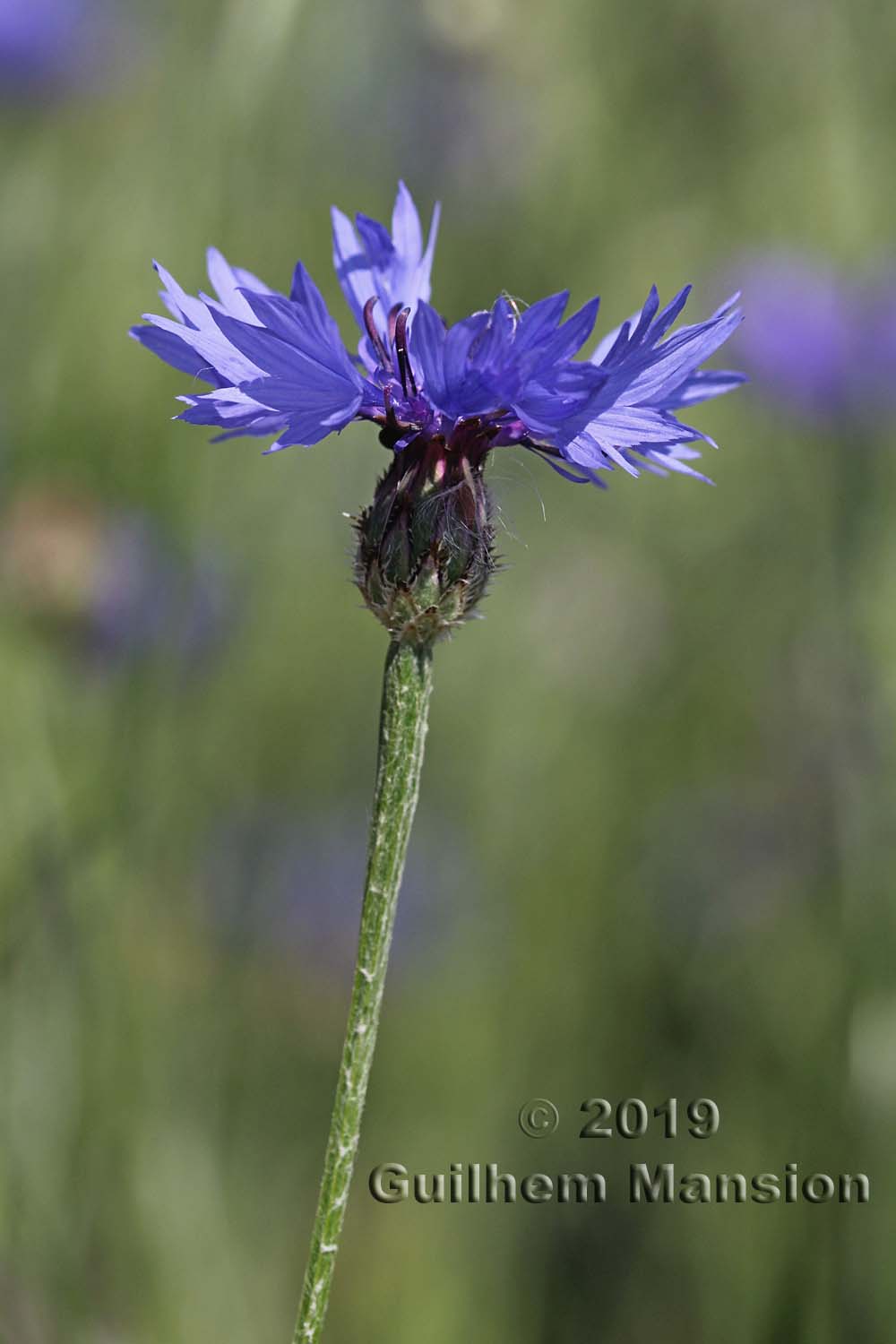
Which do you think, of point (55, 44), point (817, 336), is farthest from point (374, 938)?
point (55, 44)

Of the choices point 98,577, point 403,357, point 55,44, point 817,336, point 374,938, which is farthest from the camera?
point 55,44

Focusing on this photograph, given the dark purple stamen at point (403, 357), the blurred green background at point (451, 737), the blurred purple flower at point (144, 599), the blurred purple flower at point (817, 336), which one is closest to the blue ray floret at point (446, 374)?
the dark purple stamen at point (403, 357)

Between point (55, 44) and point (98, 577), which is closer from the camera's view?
point (98, 577)

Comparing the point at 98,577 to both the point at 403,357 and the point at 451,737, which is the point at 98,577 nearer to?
the point at 403,357

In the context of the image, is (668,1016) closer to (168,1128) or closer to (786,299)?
(168,1128)

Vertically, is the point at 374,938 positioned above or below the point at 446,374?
below

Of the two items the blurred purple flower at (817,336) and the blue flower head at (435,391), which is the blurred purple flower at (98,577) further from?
the blurred purple flower at (817,336)

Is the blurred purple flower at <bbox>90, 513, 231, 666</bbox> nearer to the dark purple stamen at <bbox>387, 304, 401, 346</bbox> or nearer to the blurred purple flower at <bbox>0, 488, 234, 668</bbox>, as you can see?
the blurred purple flower at <bbox>0, 488, 234, 668</bbox>

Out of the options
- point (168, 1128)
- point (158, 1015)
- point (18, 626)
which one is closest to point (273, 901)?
point (158, 1015)
